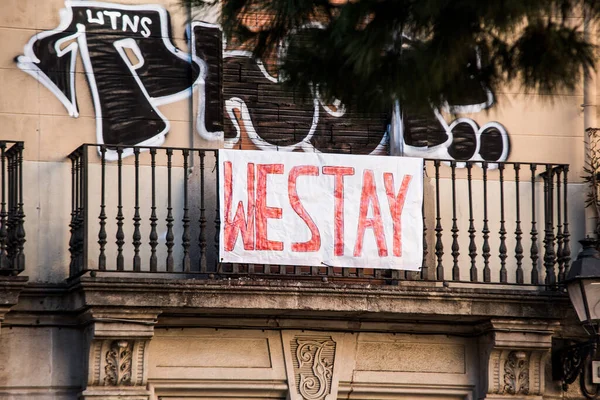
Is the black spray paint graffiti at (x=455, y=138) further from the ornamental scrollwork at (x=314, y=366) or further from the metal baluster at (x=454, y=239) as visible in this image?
the ornamental scrollwork at (x=314, y=366)

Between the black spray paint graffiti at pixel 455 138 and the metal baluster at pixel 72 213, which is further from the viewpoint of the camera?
the black spray paint graffiti at pixel 455 138

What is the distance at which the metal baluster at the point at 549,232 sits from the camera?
1295cm

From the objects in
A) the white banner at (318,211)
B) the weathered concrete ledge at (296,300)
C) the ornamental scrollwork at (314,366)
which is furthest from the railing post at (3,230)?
the ornamental scrollwork at (314,366)

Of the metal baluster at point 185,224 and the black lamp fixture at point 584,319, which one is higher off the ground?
the metal baluster at point 185,224

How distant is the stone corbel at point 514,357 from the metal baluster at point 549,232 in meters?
0.39

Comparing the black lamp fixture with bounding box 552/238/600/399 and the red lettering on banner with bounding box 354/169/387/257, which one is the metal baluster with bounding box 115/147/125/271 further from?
the black lamp fixture with bounding box 552/238/600/399

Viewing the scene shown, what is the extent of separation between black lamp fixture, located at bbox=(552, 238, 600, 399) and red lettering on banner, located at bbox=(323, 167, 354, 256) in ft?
5.86

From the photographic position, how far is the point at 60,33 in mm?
12906

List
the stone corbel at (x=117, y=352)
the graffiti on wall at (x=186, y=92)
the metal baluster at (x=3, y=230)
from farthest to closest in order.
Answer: the graffiti on wall at (x=186, y=92) → the stone corbel at (x=117, y=352) → the metal baluster at (x=3, y=230)

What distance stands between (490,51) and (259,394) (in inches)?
209

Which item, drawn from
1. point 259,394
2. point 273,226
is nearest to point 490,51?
point 273,226

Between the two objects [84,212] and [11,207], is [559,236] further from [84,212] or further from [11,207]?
[11,207]

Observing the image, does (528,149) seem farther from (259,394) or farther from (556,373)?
(259,394)

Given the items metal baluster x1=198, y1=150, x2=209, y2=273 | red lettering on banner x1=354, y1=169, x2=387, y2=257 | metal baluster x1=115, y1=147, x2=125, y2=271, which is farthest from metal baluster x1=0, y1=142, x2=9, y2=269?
red lettering on banner x1=354, y1=169, x2=387, y2=257
